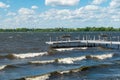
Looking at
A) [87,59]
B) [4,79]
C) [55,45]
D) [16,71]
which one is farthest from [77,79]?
[55,45]

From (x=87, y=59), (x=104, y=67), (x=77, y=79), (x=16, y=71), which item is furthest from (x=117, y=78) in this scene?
(x=87, y=59)

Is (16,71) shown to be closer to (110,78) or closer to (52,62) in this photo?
(52,62)

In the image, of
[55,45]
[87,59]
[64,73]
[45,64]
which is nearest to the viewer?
[64,73]

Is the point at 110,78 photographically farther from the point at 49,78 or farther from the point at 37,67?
the point at 37,67

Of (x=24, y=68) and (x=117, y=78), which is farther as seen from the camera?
(x=24, y=68)

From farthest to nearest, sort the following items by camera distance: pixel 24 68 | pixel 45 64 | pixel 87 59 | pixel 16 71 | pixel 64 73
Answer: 1. pixel 87 59
2. pixel 45 64
3. pixel 24 68
4. pixel 16 71
5. pixel 64 73

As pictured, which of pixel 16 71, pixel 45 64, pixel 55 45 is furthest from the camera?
pixel 55 45

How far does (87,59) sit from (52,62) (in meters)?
8.62

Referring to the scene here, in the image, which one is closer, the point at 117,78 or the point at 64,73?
the point at 117,78

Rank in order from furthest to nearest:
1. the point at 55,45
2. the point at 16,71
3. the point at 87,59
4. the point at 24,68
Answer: the point at 55,45, the point at 87,59, the point at 24,68, the point at 16,71

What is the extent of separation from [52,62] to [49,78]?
1542 centimetres

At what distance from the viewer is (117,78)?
3231cm

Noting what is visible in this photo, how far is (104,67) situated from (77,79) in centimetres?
1146

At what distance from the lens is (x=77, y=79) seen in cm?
3212
